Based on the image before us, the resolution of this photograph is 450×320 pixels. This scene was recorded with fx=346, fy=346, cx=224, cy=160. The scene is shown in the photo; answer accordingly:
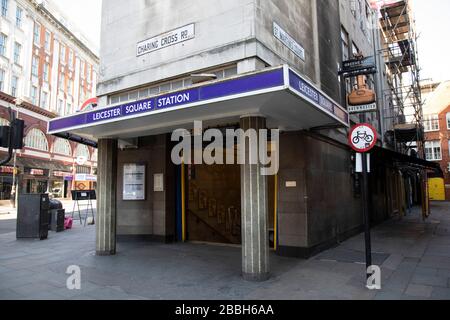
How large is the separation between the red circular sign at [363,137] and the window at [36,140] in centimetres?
3905

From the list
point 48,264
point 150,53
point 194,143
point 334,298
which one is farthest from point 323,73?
point 48,264

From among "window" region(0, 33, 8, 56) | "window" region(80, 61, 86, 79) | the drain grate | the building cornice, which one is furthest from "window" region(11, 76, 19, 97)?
the drain grate

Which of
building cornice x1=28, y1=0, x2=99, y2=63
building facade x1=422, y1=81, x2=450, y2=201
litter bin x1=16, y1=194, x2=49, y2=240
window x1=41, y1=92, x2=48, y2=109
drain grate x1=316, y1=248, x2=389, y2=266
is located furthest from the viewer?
window x1=41, y1=92, x2=48, y2=109

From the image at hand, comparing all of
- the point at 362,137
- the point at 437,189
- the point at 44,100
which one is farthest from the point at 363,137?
the point at 44,100

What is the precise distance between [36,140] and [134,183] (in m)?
34.5

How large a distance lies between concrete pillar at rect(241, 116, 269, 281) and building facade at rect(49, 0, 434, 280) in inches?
0.8

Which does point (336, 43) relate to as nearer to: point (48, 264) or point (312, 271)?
point (312, 271)

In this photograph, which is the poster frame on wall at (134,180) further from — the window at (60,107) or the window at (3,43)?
the window at (60,107)

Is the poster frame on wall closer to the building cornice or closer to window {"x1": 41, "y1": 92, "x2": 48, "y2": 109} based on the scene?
window {"x1": 41, "y1": 92, "x2": 48, "y2": 109}

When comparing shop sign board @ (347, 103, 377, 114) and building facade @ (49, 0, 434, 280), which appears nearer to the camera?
building facade @ (49, 0, 434, 280)

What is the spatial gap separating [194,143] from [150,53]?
10.1 feet

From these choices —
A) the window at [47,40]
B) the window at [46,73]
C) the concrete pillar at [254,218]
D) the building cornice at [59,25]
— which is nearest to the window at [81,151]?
the window at [46,73]

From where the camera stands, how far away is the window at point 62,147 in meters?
43.8

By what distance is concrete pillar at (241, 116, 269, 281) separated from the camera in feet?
21.8
